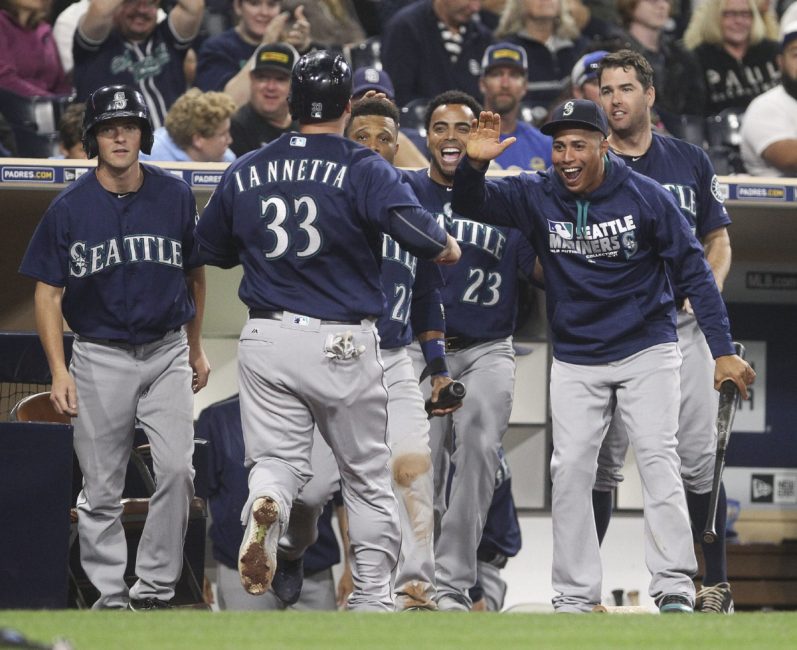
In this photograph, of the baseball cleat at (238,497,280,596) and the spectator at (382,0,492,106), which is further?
the spectator at (382,0,492,106)

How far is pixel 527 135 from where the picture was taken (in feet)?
28.3

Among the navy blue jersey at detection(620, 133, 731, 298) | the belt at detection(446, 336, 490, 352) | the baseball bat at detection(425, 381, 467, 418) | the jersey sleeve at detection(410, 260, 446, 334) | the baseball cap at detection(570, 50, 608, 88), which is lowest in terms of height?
the baseball bat at detection(425, 381, 467, 418)

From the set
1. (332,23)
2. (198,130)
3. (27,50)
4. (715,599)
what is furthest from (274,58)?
(715,599)

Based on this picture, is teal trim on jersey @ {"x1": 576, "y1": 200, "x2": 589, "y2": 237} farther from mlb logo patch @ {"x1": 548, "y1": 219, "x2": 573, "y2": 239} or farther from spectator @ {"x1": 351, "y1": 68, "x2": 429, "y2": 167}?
spectator @ {"x1": 351, "y1": 68, "x2": 429, "y2": 167}

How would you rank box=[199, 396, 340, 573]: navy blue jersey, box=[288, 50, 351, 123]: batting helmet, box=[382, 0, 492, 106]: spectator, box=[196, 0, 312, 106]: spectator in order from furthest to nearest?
box=[382, 0, 492, 106]: spectator → box=[196, 0, 312, 106]: spectator → box=[199, 396, 340, 573]: navy blue jersey → box=[288, 50, 351, 123]: batting helmet

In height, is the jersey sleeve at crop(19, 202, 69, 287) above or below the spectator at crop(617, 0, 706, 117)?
below

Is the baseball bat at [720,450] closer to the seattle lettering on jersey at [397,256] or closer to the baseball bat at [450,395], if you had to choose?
the baseball bat at [450,395]

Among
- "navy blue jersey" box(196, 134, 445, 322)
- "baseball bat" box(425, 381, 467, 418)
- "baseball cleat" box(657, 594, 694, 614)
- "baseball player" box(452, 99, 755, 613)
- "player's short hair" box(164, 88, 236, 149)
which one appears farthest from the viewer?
"player's short hair" box(164, 88, 236, 149)

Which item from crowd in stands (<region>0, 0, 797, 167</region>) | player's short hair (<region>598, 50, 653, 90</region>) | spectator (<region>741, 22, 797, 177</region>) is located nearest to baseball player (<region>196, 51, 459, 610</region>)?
player's short hair (<region>598, 50, 653, 90</region>)

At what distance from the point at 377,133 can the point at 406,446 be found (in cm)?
143

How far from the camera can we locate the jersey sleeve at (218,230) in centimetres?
540

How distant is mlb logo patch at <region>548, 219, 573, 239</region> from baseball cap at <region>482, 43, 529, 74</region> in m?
3.31

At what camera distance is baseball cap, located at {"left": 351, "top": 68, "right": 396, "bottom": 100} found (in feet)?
23.9

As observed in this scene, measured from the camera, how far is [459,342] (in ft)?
21.7
